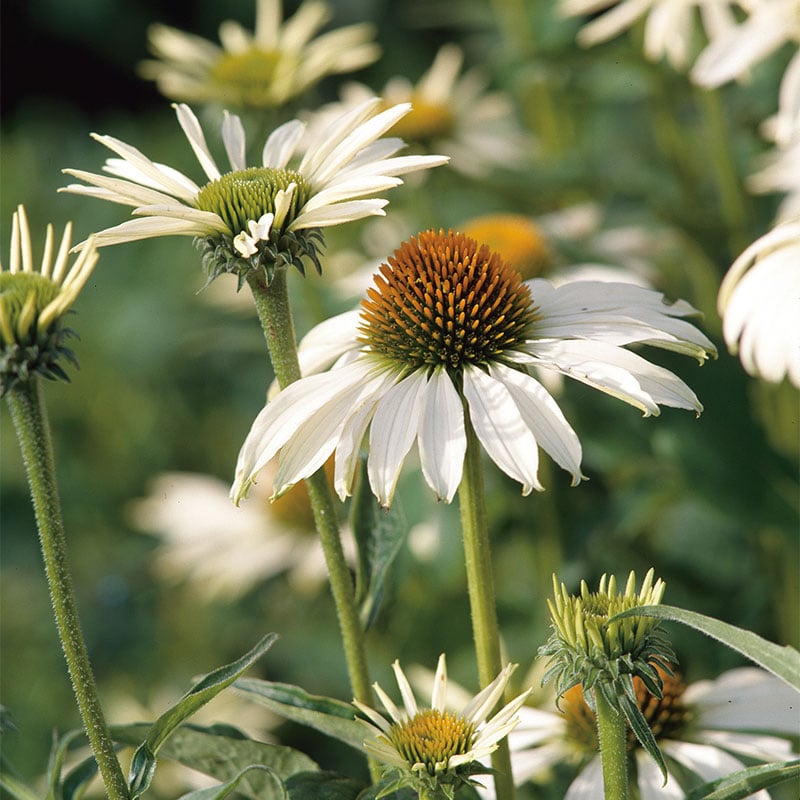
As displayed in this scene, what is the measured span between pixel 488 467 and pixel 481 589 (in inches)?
18.8

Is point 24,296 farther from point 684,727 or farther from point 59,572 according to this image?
point 684,727

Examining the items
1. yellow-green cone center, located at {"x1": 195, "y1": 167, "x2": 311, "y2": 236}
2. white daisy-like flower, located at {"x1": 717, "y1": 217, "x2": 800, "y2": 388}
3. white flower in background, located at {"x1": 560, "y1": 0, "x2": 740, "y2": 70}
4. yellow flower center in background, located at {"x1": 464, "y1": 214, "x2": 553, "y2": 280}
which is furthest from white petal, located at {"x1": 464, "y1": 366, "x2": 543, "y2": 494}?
white flower in background, located at {"x1": 560, "y1": 0, "x2": 740, "y2": 70}

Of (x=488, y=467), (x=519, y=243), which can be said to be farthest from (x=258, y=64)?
(x=488, y=467)

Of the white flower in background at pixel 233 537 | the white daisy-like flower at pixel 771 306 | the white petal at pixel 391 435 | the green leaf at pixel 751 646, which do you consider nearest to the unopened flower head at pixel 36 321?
the white petal at pixel 391 435

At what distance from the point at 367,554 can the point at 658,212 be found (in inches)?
21.1

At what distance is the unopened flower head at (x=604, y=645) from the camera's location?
1.38ft

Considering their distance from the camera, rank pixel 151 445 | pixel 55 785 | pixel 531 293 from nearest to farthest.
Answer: pixel 55 785
pixel 531 293
pixel 151 445

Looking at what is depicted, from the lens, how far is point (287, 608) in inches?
49.9

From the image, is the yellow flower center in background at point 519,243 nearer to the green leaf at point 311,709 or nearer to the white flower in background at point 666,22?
the white flower in background at point 666,22

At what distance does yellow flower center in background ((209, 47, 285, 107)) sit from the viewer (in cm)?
106

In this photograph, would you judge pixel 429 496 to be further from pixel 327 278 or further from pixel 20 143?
pixel 20 143

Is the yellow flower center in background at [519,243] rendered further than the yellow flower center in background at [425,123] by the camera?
No

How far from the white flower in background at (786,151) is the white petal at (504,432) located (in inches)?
9.9

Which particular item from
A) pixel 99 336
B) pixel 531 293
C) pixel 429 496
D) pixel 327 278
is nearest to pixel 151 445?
pixel 99 336
